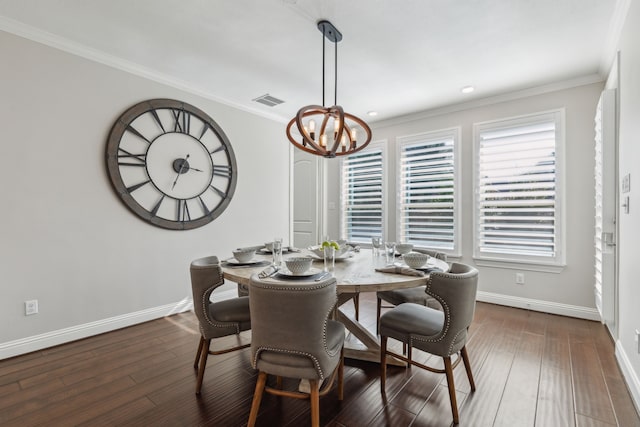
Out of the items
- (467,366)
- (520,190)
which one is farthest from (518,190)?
(467,366)

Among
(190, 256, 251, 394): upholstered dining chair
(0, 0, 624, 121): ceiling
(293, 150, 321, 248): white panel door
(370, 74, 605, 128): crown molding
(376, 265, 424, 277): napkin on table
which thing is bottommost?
(190, 256, 251, 394): upholstered dining chair

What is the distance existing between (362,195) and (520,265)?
2388 mm

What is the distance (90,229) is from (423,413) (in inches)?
123

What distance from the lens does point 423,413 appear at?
5.75ft

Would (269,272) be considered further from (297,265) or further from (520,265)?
(520,265)

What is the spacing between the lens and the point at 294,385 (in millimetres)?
2049

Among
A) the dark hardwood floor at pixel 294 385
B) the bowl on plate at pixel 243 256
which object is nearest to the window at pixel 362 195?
the dark hardwood floor at pixel 294 385

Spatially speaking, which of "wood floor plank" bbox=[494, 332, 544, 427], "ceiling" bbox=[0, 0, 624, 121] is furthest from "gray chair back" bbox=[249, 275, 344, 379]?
"ceiling" bbox=[0, 0, 624, 121]

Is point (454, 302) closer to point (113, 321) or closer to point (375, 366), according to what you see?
point (375, 366)

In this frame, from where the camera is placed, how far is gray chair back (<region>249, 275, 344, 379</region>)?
1398 mm

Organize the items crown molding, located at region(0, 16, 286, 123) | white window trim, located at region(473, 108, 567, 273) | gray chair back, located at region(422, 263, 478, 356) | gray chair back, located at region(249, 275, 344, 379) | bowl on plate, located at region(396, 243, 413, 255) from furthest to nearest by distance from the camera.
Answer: white window trim, located at region(473, 108, 567, 273) → bowl on plate, located at region(396, 243, 413, 255) → crown molding, located at region(0, 16, 286, 123) → gray chair back, located at region(422, 263, 478, 356) → gray chair back, located at region(249, 275, 344, 379)

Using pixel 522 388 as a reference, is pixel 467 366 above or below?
above

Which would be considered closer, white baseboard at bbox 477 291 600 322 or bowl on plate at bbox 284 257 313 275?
bowl on plate at bbox 284 257 313 275

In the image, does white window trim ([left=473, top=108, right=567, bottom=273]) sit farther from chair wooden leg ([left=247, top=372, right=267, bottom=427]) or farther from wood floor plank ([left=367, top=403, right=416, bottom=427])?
chair wooden leg ([left=247, top=372, right=267, bottom=427])
